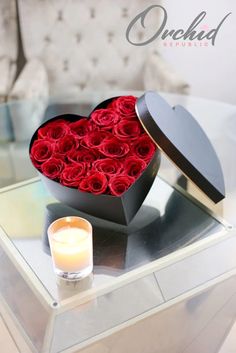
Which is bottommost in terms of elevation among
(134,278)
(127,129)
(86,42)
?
(134,278)

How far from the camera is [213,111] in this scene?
1794mm

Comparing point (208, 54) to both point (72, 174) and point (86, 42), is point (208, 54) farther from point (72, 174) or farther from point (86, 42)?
point (72, 174)

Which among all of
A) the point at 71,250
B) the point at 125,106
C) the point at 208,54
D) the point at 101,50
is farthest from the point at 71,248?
the point at 208,54

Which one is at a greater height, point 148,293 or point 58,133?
point 58,133

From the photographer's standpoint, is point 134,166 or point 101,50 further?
point 101,50

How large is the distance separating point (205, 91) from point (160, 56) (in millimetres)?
383

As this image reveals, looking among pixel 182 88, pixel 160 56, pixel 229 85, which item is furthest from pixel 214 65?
pixel 182 88

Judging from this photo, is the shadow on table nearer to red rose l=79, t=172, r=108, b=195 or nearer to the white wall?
red rose l=79, t=172, r=108, b=195

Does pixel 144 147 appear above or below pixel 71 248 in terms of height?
above

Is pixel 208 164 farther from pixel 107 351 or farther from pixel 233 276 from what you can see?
pixel 107 351

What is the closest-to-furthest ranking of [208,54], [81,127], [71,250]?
1. [71,250]
2. [81,127]
3. [208,54]

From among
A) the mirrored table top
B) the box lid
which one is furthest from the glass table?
the box lid

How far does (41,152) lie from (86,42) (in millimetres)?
1251

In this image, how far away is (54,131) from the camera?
1.18m
